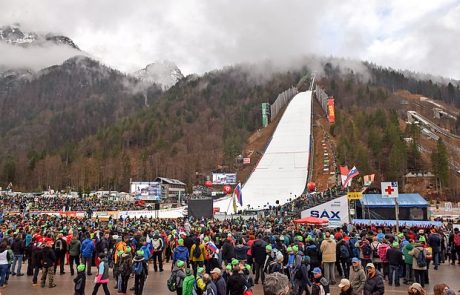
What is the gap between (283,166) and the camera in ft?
200

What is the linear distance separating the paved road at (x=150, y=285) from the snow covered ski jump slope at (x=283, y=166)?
31040mm

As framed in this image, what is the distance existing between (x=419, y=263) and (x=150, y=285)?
743 cm

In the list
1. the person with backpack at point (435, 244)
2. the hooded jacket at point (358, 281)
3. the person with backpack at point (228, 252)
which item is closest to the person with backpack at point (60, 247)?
the person with backpack at point (228, 252)

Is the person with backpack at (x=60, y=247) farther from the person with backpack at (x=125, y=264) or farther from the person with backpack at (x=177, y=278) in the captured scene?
the person with backpack at (x=177, y=278)

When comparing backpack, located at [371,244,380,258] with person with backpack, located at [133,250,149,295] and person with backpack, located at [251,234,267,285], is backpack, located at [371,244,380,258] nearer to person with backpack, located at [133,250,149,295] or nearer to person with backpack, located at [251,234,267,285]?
person with backpack, located at [251,234,267,285]

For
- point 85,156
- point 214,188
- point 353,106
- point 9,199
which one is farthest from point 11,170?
point 353,106

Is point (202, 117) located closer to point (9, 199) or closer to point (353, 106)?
point (353, 106)

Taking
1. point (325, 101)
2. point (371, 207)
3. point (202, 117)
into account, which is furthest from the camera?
point (202, 117)

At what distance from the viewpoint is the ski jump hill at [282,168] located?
48.4 m

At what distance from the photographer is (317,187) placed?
181 ft

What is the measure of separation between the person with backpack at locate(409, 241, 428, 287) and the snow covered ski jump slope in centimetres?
3295

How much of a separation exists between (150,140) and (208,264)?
100753 millimetres

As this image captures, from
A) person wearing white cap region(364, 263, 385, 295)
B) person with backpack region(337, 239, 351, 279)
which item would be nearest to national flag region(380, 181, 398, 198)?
person with backpack region(337, 239, 351, 279)

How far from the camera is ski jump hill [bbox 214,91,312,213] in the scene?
159 ft
